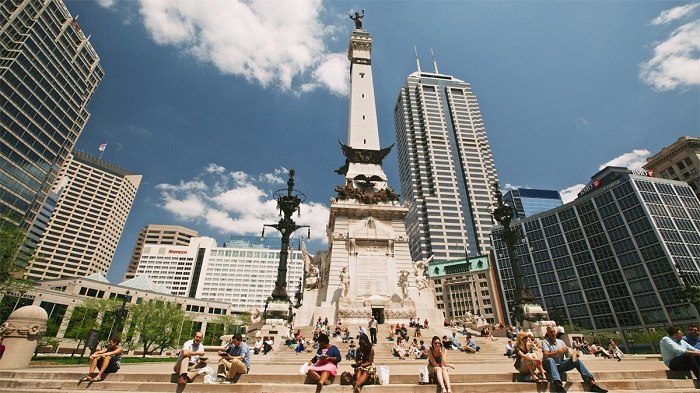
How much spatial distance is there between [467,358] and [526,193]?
113 metres

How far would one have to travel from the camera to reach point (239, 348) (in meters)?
7.71

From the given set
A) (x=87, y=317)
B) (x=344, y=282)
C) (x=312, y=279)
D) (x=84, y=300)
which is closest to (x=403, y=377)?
(x=344, y=282)

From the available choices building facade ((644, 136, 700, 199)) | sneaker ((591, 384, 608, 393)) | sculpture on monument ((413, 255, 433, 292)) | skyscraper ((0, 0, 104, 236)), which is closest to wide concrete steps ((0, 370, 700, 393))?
sneaker ((591, 384, 608, 393))

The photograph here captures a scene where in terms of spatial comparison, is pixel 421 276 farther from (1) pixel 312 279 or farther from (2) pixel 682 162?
(2) pixel 682 162

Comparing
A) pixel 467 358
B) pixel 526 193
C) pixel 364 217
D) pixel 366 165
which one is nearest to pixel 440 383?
pixel 467 358

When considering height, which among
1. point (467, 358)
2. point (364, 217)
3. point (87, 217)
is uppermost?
point (87, 217)

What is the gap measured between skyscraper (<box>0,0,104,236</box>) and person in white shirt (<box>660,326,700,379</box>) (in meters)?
68.6

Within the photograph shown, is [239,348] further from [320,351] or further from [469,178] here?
[469,178]

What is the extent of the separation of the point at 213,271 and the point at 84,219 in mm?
47822

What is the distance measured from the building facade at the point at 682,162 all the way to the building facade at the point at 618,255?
6352 mm

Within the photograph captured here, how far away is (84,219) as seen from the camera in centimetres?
11300

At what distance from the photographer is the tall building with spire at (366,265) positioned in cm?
2238

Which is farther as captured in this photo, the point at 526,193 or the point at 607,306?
the point at 526,193

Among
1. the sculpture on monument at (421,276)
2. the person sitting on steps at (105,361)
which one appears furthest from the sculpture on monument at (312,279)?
the person sitting on steps at (105,361)
